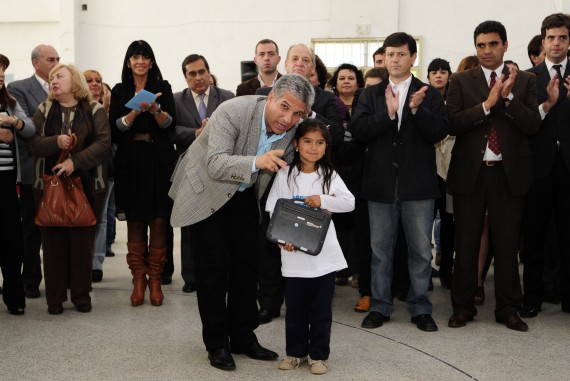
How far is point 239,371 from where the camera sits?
3654mm

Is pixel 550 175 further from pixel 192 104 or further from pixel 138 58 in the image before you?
pixel 138 58

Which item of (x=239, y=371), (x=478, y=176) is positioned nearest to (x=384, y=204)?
(x=478, y=176)

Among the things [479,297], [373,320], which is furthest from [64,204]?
[479,297]

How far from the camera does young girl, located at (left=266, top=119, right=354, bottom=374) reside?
3590 mm

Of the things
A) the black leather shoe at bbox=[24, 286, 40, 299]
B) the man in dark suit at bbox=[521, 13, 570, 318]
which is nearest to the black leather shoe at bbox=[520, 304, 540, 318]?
the man in dark suit at bbox=[521, 13, 570, 318]

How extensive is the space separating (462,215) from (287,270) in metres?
1.53

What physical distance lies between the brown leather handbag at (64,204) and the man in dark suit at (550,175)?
2.88 m

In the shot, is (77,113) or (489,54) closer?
(489,54)

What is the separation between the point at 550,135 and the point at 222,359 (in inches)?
103

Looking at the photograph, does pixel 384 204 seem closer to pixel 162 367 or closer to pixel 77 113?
pixel 162 367

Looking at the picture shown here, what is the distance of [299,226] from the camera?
350 centimetres

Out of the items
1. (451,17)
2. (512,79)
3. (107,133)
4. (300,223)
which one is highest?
(451,17)

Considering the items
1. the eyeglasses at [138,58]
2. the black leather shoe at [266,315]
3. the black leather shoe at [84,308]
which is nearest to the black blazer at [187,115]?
the eyeglasses at [138,58]

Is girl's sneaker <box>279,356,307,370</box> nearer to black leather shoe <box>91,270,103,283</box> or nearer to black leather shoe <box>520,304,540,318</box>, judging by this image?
black leather shoe <box>520,304,540,318</box>
